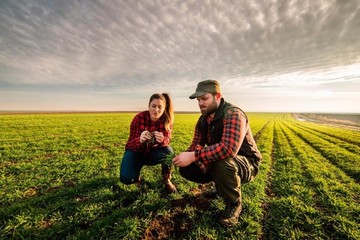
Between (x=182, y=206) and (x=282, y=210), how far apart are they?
2.22m

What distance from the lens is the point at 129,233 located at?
307 cm

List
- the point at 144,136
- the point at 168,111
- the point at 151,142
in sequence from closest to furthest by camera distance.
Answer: the point at 144,136 → the point at 151,142 → the point at 168,111

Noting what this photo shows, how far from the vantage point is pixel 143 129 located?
4742mm

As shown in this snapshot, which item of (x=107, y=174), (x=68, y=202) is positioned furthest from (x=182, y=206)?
(x=107, y=174)

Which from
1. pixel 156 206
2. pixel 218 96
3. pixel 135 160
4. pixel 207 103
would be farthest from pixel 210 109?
pixel 156 206

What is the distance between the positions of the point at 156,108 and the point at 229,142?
6.94ft

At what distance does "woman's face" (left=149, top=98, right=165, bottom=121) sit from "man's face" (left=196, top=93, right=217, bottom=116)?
3.96ft

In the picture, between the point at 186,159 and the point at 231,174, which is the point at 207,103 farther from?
the point at 231,174

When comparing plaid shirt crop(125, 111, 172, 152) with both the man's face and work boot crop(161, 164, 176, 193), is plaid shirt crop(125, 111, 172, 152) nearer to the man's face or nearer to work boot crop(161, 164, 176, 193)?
work boot crop(161, 164, 176, 193)

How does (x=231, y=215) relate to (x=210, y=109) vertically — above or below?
below

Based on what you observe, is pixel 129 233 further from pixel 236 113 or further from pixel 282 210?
pixel 282 210

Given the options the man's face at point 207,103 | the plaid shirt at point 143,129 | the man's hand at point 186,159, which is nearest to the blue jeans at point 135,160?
the plaid shirt at point 143,129

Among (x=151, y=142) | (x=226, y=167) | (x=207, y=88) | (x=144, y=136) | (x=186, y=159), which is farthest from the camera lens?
(x=151, y=142)

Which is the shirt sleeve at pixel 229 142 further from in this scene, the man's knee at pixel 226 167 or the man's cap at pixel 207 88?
the man's cap at pixel 207 88
